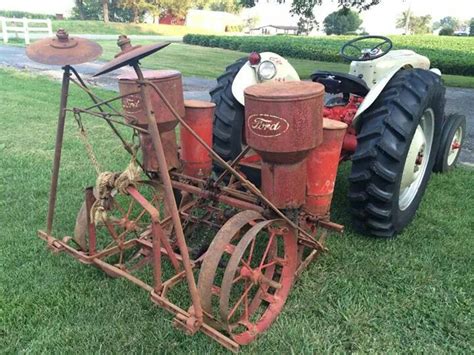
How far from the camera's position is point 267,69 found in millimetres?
3275

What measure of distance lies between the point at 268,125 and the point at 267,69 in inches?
45.4

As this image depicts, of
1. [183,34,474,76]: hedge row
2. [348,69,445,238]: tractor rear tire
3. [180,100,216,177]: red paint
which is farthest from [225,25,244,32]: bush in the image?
[180,100,216,177]: red paint

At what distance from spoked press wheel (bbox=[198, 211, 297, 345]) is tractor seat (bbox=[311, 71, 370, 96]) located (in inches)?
62.2

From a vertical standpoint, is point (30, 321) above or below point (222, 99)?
Result: below

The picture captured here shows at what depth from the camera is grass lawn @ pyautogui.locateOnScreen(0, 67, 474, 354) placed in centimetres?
228

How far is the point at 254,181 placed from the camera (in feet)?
11.0

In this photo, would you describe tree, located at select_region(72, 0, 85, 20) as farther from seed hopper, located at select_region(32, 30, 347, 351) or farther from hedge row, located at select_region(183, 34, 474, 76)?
seed hopper, located at select_region(32, 30, 347, 351)

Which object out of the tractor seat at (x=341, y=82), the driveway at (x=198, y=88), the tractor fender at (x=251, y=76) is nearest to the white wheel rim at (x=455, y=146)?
the driveway at (x=198, y=88)

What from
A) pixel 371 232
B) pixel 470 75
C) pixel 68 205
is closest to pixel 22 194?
pixel 68 205

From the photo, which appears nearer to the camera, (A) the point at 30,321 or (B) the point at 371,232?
(A) the point at 30,321

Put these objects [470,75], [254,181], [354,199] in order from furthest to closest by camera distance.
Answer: [470,75], [254,181], [354,199]

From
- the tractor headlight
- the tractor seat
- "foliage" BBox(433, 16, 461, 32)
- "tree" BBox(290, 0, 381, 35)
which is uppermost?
"foliage" BBox(433, 16, 461, 32)

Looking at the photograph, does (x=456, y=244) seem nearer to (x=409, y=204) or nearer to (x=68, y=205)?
(x=409, y=204)

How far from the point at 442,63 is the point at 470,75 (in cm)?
107
